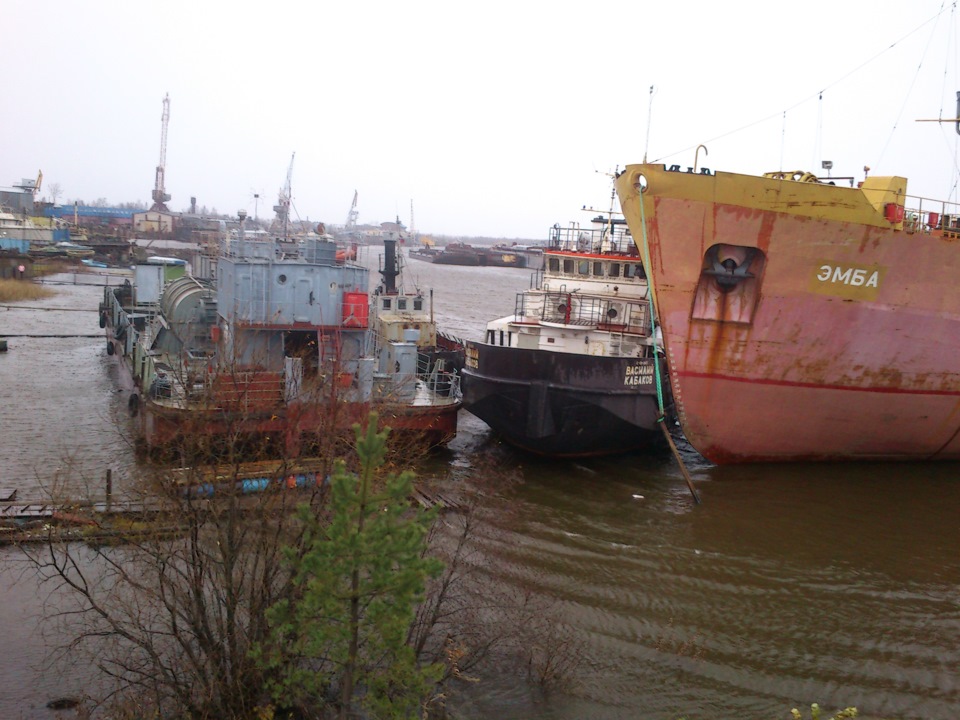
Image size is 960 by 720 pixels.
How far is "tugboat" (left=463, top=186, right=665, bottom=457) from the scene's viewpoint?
1678cm

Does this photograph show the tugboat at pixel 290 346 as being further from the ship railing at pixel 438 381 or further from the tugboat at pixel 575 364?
the tugboat at pixel 575 364

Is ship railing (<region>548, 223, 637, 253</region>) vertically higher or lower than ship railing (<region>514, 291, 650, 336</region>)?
higher

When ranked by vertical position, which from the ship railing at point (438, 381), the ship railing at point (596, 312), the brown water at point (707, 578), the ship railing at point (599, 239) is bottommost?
the brown water at point (707, 578)

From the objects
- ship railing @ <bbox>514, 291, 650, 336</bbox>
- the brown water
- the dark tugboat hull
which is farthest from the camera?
ship railing @ <bbox>514, 291, 650, 336</bbox>

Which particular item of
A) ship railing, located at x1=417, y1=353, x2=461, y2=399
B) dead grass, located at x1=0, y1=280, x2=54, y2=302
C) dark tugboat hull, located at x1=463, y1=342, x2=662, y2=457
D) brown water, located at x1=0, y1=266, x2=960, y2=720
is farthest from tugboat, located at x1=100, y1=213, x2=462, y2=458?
dead grass, located at x1=0, y1=280, x2=54, y2=302

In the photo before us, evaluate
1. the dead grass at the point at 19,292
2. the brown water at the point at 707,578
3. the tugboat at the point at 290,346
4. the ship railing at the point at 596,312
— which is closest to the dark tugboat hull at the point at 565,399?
the brown water at the point at 707,578

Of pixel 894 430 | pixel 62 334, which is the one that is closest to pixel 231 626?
pixel 894 430

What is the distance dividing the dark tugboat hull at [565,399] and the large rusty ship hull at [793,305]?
109 centimetres

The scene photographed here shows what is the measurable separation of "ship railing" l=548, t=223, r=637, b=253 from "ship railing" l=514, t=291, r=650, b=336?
7.63 ft

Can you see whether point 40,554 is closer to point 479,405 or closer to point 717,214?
point 479,405

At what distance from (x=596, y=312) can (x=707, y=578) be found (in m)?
8.05

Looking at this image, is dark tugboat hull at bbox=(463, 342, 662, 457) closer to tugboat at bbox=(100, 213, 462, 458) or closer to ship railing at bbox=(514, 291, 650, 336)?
tugboat at bbox=(100, 213, 462, 458)

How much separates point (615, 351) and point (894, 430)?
671 centimetres

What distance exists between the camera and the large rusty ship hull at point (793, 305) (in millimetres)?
15539
